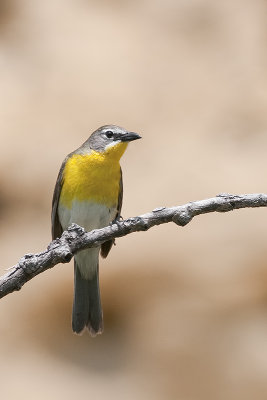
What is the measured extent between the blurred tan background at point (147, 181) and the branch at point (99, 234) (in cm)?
254

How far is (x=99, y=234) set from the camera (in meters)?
3.14

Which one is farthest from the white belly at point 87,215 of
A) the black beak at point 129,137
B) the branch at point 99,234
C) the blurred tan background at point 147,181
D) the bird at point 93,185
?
the branch at point 99,234

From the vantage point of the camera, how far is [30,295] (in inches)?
224

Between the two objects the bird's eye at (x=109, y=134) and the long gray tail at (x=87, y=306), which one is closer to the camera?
Result: the bird's eye at (x=109, y=134)

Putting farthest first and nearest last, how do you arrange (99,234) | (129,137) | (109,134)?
(109,134) < (129,137) < (99,234)

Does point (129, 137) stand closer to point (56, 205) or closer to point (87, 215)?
point (87, 215)

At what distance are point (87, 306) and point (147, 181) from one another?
4.66 ft

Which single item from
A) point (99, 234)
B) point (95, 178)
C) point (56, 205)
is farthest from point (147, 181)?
point (99, 234)

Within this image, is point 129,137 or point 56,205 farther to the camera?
point 56,205

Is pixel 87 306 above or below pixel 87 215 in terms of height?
below

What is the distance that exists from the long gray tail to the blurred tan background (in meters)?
0.66

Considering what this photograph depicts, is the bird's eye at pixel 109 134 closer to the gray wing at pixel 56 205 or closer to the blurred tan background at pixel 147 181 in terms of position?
the gray wing at pixel 56 205

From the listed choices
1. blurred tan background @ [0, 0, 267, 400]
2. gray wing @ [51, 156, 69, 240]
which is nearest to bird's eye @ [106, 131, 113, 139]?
gray wing @ [51, 156, 69, 240]

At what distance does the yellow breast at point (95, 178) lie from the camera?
4473 millimetres
